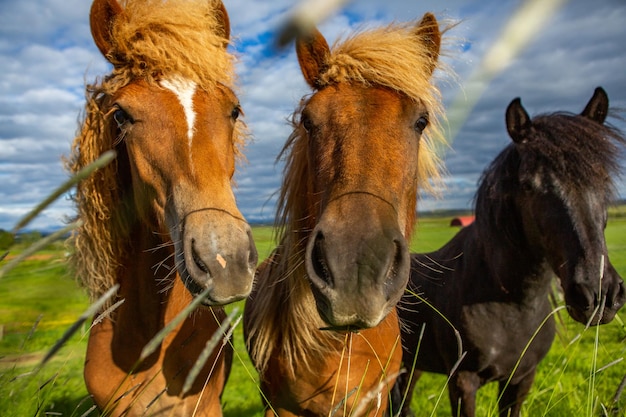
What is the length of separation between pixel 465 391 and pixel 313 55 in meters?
2.95

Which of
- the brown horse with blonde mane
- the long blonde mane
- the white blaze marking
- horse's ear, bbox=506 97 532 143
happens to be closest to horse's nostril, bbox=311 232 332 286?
the brown horse with blonde mane

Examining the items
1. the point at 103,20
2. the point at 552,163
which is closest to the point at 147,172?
the point at 103,20

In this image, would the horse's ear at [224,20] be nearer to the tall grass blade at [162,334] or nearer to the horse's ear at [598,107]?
the tall grass blade at [162,334]

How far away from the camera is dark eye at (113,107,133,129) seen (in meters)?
2.63

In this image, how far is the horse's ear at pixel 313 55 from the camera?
2.98 m

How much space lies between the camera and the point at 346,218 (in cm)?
214

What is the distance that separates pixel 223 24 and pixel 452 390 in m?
3.42

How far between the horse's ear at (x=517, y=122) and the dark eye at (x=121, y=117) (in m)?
2.99

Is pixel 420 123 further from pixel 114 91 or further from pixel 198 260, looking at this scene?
pixel 114 91

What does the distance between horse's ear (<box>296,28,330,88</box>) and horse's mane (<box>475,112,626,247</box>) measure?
1.90 metres

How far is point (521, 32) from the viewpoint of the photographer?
36.4 inches

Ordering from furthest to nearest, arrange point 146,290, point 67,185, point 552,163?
point 552,163 < point 146,290 < point 67,185

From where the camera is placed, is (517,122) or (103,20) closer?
(103,20)

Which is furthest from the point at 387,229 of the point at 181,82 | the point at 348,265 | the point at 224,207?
the point at 181,82
